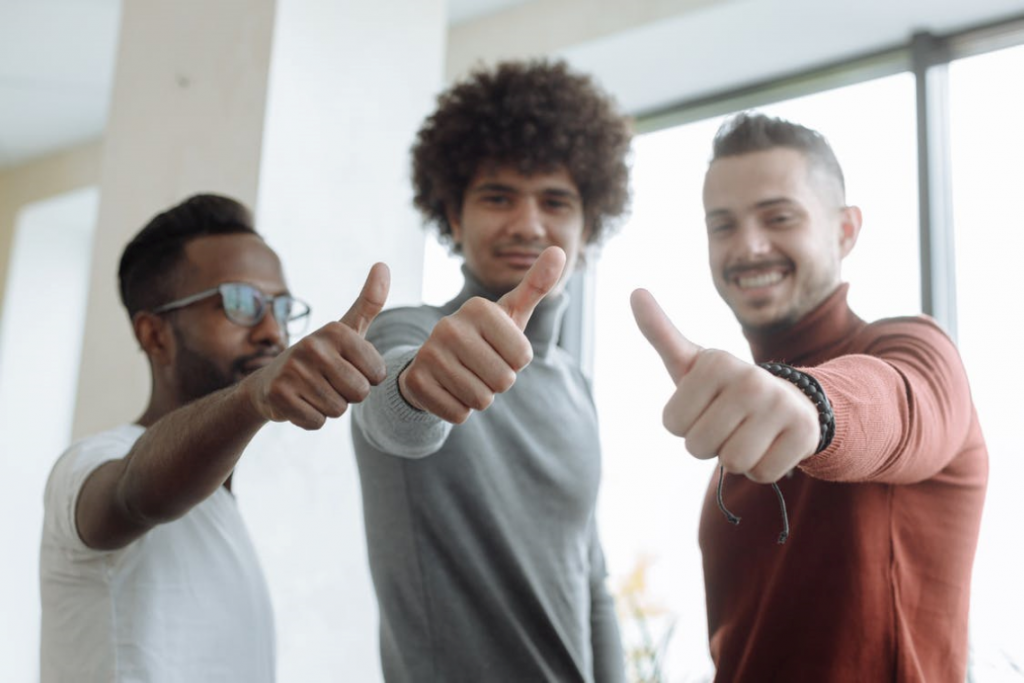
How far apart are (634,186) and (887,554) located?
1334mm

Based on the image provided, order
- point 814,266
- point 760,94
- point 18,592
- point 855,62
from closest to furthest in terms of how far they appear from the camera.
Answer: point 814,266 → point 855,62 → point 760,94 → point 18,592

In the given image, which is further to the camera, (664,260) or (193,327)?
(664,260)

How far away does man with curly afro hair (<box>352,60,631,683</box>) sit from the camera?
0.97m

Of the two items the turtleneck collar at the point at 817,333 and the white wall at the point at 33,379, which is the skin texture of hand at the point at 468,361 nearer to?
the turtleneck collar at the point at 817,333

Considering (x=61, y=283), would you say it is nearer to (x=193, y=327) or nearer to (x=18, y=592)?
(x=18, y=592)

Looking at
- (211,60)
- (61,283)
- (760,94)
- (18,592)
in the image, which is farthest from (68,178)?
(760,94)

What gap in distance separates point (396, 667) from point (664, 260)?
1.86m

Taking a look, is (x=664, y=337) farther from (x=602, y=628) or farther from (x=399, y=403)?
(x=602, y=628)

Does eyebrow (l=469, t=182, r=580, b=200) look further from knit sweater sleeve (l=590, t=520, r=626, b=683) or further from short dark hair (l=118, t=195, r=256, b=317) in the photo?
knit sweater sleeve (l=590, t=520, r=626, b=683)

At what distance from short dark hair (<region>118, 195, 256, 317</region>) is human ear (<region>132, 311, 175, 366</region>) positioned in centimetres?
2

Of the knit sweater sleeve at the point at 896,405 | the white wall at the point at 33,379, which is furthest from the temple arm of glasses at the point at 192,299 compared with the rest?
the white wall at the point at 33,379

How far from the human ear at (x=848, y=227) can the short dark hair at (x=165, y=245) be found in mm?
893

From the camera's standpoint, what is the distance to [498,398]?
1.48m

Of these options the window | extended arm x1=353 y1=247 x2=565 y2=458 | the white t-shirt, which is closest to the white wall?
the white t-shirt
